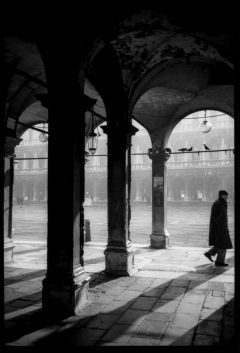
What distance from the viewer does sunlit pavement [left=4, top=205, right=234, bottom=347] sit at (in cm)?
362

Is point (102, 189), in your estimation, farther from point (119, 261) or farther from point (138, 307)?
point (138, 307)

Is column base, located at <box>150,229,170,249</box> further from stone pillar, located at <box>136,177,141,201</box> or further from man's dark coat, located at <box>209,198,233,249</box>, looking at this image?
stone pillar, located at <box>136,177,141,201</box>

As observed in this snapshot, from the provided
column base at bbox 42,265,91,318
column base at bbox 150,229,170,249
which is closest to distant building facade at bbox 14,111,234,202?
column base at bbox 150,229,170,249

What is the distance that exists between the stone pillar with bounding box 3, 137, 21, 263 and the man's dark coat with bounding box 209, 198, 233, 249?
15.9 ft

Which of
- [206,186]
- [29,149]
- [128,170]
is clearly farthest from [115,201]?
[29,149]

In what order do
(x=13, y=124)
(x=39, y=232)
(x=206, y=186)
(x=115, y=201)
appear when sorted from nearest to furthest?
(x=115, y=201)
(x=13, y=124)
(x=39, y=232)
(x=206, y=186)

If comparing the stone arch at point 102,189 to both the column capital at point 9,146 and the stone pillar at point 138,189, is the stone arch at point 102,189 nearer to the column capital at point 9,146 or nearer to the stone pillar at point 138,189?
the stone pillar at point 138,189

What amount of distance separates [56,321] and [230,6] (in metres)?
4.84

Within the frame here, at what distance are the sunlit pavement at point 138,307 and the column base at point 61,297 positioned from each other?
0.13m

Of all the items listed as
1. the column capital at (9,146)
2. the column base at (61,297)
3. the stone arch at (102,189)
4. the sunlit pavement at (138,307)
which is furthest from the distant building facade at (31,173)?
the column base at (61,297)

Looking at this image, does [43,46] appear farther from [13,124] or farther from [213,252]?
[213,252]

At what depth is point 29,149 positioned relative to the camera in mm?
40219

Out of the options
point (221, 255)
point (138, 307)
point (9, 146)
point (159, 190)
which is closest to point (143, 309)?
point (138, 307)

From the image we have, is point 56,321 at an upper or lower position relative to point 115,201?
Answer: lower
